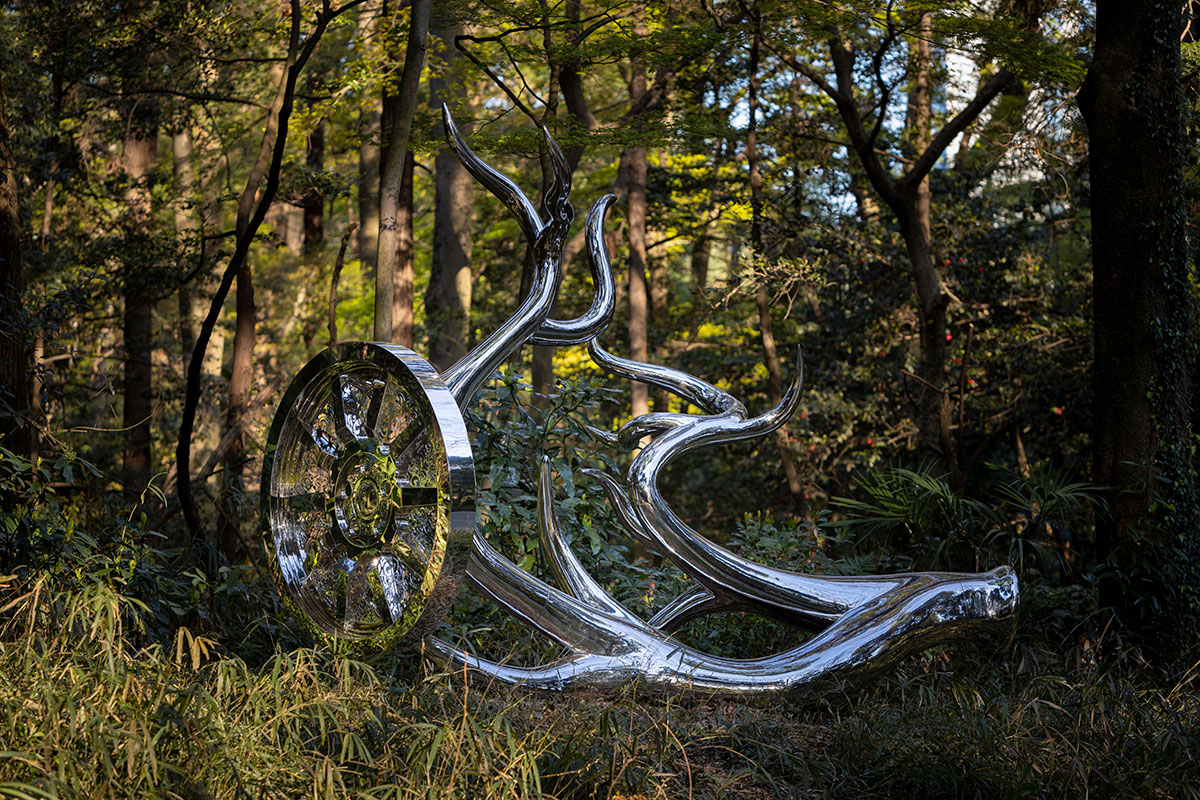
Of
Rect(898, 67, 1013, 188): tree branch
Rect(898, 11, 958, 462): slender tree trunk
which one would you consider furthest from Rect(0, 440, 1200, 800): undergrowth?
Rect(898, 67, 1013, 188): tree branch

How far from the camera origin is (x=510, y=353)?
520cm

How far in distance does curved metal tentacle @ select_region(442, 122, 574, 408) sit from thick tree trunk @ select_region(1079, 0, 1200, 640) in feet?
12.1

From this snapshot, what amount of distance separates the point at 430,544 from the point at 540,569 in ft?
7.97

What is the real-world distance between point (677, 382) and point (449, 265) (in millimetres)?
7088

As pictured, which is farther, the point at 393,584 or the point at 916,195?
the point at 916,195

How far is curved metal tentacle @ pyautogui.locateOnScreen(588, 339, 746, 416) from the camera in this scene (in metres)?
5.63

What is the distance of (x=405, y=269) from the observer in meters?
11.4

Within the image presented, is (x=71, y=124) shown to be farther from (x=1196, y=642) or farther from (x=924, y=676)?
(x=1196, y=642)

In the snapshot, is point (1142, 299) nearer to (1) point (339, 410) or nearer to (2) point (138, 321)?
(1) point (339, 410)

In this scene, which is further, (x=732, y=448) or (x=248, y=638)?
(x=732, y=448)

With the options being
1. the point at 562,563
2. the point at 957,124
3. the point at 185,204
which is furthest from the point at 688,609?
the point at 185,204

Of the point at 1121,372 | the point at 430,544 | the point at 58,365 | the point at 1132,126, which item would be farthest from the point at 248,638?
the point at 58,365

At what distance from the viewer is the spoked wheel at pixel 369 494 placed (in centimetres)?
423

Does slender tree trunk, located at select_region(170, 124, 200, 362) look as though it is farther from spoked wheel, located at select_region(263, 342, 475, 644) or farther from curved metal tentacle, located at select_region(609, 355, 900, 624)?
curved metal tentacle, located at select_region(609, 355, 900, 624)
